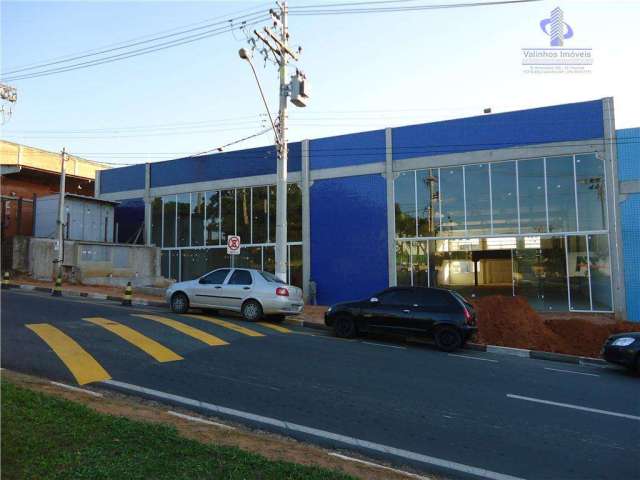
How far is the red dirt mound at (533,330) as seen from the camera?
43.4 feet

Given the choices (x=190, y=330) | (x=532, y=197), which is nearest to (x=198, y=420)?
(x=190, y=330)

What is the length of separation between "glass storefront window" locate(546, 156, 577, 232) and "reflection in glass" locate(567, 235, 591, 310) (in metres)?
0.60

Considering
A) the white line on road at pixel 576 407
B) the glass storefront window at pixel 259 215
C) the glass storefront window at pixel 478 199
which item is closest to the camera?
the white line on road at pixel 576 407

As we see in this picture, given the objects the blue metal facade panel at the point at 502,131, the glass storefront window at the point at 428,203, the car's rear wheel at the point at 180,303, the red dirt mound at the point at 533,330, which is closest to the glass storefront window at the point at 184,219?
the blue metal facade panel at the point at 502,131

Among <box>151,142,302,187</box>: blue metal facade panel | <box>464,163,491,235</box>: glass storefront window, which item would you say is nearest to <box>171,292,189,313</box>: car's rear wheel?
<box>151,142,302,187</box>: blue metal facade panel

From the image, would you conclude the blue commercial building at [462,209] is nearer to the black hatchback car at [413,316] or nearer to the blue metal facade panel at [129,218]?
the blue metal facade panel at [129,218]

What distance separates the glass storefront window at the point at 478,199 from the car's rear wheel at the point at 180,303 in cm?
1192

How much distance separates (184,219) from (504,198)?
17.7 meters

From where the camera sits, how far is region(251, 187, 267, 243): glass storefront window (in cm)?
2489

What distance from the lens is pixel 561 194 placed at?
18906 mm

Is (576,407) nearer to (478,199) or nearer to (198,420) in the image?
(198,420)

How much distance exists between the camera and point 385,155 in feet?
72.3

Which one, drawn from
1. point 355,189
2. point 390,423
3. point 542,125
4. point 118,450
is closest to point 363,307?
point 390,423

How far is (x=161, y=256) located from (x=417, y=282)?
635 inches
